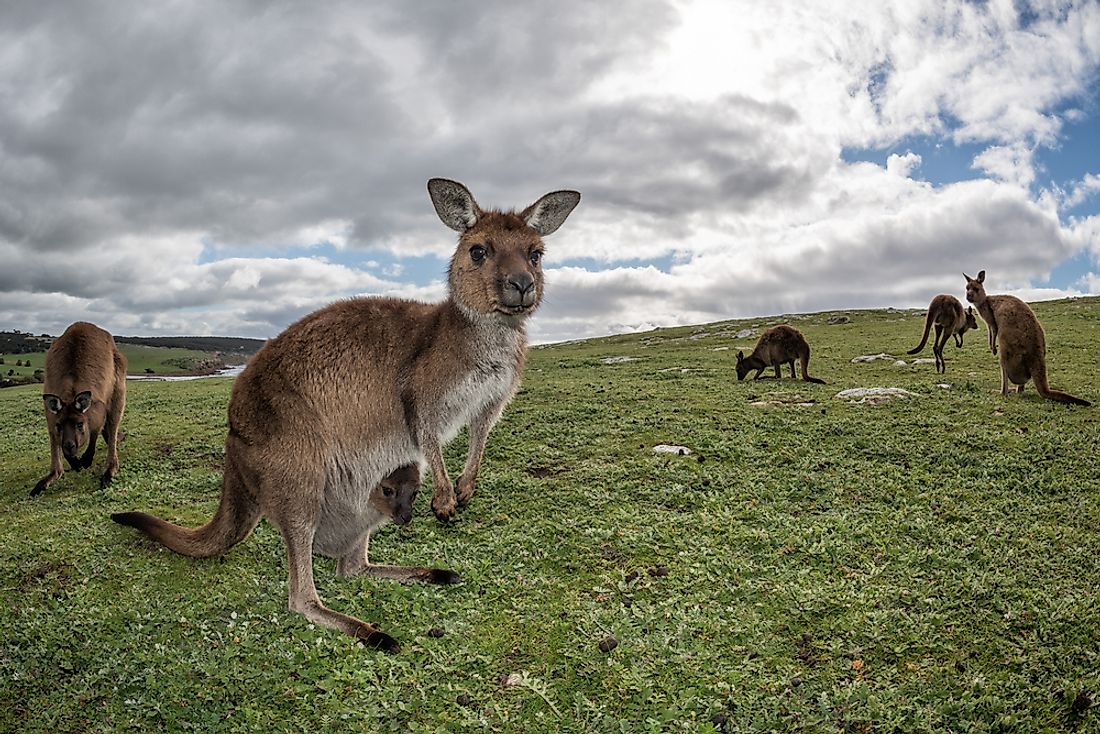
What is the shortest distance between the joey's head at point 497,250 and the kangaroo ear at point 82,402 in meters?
6.92

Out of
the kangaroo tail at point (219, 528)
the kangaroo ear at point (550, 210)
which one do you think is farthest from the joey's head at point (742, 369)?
the kangaroo tail at point (219, 528)

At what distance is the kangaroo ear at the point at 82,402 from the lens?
32.6 feet

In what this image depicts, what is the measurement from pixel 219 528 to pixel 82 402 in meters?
5.61

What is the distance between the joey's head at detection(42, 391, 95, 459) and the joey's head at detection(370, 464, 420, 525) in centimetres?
648

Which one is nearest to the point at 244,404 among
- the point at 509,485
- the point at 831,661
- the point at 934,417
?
the point at 509,485

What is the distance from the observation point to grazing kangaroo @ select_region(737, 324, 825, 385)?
17703mm

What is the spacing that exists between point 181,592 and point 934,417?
10.8m

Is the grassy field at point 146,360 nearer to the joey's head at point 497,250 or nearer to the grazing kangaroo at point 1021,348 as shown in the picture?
the joey's head at point 497,250

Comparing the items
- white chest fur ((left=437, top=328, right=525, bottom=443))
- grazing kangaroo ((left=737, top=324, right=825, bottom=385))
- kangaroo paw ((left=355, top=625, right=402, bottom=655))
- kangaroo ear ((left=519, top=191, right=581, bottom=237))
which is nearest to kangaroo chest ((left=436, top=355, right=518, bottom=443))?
white chest fur ((left=437, top=328, right=525, bottom=443))

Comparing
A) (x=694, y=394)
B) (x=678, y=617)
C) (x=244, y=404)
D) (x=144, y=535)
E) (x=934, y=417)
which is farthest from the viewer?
(x=694, y=394)

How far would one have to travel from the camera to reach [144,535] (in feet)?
22.4

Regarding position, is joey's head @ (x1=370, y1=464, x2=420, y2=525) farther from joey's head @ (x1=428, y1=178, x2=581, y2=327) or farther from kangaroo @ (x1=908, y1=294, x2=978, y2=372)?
kangaroo @ (x1=908, y1=294, x2=978, y2=372)

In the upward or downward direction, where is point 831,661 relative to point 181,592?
downward

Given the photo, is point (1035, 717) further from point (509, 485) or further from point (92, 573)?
point (92, 573)
